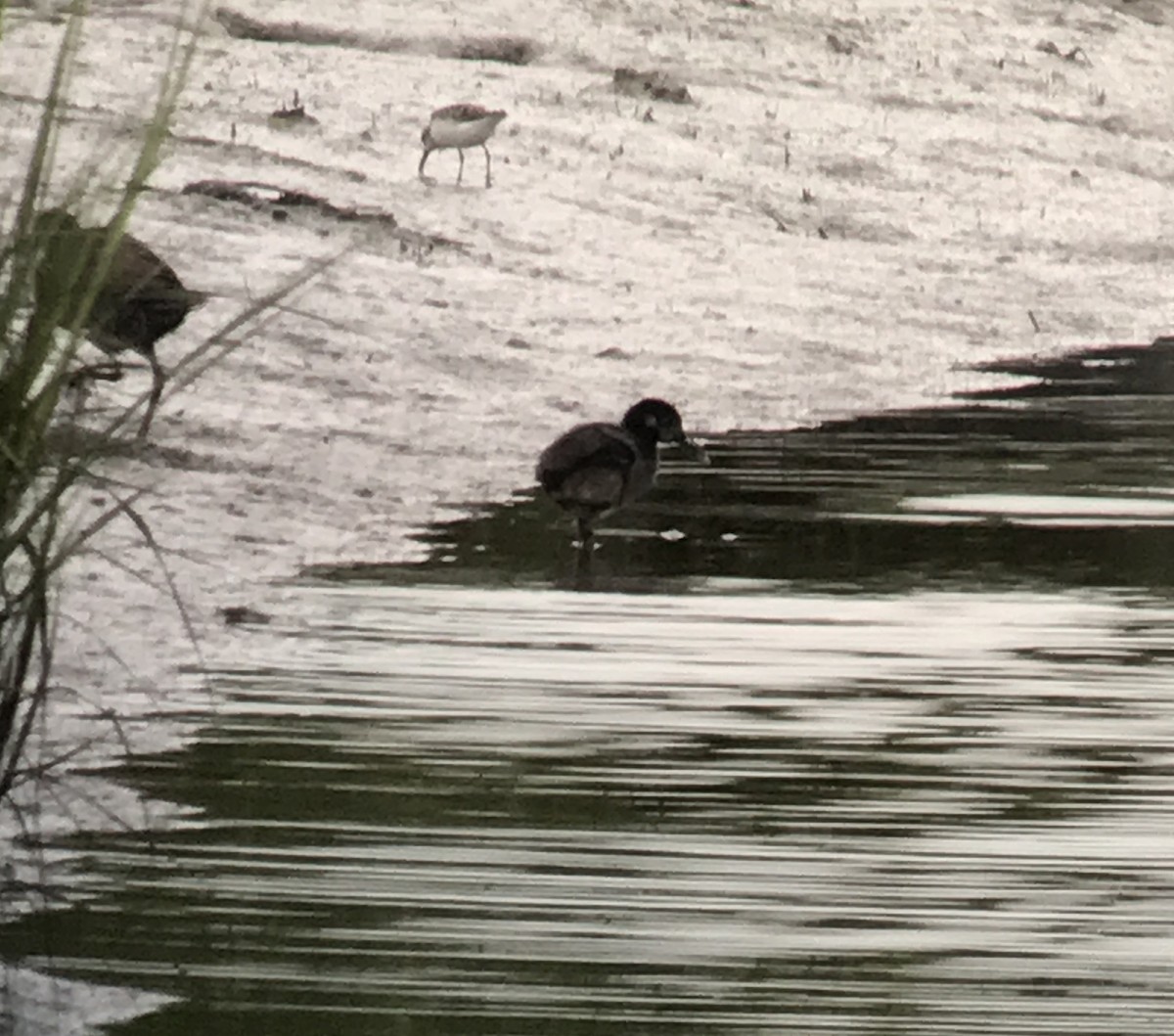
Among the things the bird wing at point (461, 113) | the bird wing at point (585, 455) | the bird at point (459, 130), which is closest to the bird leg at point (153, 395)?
the bird wing at point (585, 455)

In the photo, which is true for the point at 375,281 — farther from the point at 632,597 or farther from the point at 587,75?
the point at 632,597

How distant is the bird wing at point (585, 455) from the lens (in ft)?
21.2

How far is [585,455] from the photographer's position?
6.46 metres

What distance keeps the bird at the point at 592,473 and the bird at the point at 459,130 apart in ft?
15.5

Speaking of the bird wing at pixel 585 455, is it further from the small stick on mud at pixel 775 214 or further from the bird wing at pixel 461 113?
the small stick on mud at pixel 775 214

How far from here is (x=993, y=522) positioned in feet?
22.6

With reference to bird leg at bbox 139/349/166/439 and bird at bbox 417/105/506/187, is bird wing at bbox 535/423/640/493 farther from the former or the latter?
bird at bbox 417/105/506/187

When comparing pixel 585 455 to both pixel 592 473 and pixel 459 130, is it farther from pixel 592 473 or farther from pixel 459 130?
pixel 459 130

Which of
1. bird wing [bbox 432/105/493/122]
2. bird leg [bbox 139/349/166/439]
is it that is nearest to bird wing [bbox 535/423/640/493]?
bird leg [bbox 139/349/166/439]

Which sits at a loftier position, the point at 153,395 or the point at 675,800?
the point at 153,395

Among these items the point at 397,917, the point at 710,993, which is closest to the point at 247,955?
the point at 397,917

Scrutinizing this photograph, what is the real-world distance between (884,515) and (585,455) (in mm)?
840

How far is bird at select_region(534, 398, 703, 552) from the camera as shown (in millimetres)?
6461

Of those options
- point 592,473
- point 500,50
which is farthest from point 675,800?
point 500,50
